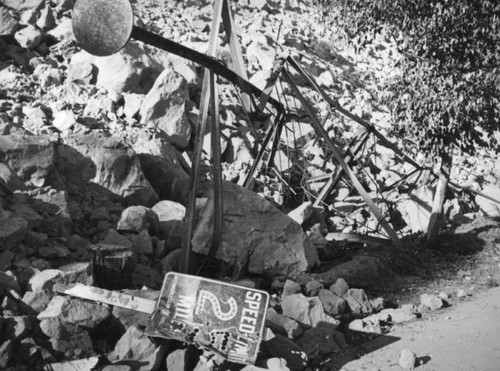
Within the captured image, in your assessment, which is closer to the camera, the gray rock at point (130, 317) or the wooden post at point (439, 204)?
the gray rock at point (130, 317)

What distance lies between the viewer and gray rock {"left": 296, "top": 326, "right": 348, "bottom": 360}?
171 inches

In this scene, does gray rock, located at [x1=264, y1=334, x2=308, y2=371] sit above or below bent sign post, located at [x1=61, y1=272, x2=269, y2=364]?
below

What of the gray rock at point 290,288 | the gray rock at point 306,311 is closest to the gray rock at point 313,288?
the gray rock at point 290,288

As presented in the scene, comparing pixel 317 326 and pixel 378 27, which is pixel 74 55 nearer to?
pixel 378 27

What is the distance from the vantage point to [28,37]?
830cm

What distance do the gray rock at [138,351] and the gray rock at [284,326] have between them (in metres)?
1.08

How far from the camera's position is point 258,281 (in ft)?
18.6

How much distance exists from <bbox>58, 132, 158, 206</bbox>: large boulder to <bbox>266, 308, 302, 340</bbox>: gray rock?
2.57 meters

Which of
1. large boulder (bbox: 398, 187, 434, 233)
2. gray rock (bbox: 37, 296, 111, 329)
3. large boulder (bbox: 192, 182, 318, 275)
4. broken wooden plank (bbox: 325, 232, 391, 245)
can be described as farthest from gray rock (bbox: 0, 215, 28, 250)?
large boulder (bbox: 398, 187, 434, 233)

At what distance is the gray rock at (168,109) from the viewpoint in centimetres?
Result: 792

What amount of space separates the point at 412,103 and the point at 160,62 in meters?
4.40

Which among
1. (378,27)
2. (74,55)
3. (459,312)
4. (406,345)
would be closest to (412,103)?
(378,27)

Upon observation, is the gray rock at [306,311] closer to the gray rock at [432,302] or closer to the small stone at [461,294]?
the gray rock at [432,302]

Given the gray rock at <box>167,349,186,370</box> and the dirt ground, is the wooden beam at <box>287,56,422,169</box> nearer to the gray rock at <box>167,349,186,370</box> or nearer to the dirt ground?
the dirt ground
